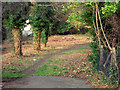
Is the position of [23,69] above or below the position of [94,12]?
below

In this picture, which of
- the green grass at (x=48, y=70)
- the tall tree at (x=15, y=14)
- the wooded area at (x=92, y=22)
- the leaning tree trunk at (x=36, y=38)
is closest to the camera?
the wooded area at (x=92, y=22)

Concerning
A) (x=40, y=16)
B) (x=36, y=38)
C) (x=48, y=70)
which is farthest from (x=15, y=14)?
(x=48, y=70)

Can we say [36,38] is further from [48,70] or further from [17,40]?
[48,70]

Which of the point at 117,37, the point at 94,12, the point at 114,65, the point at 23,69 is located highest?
the point at 94,12

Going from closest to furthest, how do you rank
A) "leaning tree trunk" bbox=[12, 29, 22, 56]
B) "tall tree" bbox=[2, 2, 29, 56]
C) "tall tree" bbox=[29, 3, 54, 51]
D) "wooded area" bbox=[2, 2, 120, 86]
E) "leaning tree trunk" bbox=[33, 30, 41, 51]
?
"wooded area" bbox=[2, 2, 120, 86]
"tall tree" bbox=[2, 2, 29, 56]
"leaning tree trunk" bbox=[12, 29, 22, 56]
"tall tree" bbox=[29, 3, 54, 51]
"leaning tree trunk" bbox=[33, 30, 41, 51]

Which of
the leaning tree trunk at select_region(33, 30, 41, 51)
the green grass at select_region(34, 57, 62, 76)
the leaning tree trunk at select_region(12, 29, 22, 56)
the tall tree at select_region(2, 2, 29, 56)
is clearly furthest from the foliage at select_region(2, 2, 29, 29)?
the green grass at select_region(34, 57, 62, 76)

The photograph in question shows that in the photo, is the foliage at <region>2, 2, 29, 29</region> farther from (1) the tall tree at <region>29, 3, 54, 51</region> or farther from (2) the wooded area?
(1) the tall tree at <region>29, 3, 54, 51</region>

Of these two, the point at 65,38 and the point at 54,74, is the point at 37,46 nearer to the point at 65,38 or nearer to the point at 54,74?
the point at 54,74

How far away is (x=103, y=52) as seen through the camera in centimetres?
947

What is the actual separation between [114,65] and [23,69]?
6242mm

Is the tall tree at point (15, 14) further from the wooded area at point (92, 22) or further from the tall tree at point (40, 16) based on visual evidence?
the tall tree at point (40, 16)

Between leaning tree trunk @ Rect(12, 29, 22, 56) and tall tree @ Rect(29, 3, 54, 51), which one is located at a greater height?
tall tree @ Rect(29, 3, 54, 51)

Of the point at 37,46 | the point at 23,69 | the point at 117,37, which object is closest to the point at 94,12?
the point at 117,37

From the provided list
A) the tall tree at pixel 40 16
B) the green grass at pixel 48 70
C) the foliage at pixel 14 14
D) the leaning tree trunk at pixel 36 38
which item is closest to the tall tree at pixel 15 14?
the foliage at pixel 14 14
